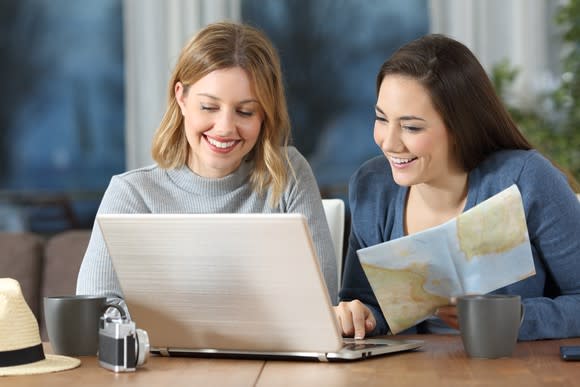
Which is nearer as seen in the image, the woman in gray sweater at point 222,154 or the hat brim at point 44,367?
the hat brim at point 44,367

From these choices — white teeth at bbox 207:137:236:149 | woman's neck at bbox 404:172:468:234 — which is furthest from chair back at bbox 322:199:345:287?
white teeth at bbox 207:137:236:149

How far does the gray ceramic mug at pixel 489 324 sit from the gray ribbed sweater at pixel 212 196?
0.53 m

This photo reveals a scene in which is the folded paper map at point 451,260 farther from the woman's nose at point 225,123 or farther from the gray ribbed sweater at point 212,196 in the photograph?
the woman's nose at point 225,123

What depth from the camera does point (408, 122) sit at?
1929 millimetres

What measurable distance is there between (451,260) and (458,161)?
43 centimetres

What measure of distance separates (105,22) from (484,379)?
12.3ft

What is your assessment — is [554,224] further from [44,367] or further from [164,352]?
[44,367]

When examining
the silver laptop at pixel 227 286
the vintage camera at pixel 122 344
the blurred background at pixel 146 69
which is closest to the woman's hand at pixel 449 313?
the silver laptop at pixel 227 286

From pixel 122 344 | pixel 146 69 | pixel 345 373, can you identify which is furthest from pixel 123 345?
pixel 146 69

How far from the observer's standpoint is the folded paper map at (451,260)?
5.28ft

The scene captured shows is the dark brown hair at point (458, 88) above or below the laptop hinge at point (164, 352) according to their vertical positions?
Answer: above

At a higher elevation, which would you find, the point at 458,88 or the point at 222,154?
the point at 458,88

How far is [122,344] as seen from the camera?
4.77 ft

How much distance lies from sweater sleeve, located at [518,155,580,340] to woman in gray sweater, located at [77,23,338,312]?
0.41m
